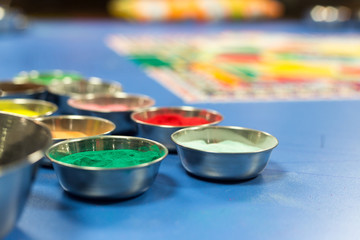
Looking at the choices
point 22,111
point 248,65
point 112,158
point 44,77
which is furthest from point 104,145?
point 248,65

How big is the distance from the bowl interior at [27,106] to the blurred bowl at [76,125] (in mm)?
159

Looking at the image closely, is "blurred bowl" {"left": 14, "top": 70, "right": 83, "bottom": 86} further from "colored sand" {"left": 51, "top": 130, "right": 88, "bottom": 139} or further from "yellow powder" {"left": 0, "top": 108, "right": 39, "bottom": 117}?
"colored sand" {"left": 51, "top": 130, "right": 88, "bottom": 139}

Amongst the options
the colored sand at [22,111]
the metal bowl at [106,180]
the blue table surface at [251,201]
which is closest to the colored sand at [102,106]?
the colored sand at [22,111]

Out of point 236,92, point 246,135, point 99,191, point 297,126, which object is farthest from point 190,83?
point 99,191

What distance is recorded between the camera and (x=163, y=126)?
1.36 metres

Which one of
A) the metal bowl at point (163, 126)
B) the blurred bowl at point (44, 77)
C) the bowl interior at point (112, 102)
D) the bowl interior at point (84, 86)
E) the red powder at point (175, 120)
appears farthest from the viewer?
the blurred bowl at point (44, 77)

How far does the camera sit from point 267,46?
3.93 m

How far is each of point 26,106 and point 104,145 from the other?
533 mm

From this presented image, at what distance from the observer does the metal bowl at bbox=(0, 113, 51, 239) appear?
0.74 m

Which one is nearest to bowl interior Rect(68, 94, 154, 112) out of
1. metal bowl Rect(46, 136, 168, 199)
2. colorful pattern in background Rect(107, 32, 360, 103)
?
colorful pattern in background Rect(107, 32, 360, 103)

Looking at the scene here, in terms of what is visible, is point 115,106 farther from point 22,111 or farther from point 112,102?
point 22,111

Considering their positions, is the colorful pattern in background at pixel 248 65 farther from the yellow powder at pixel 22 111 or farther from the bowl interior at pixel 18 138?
the bowl interior at pixel 18 138

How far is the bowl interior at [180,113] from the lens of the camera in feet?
4.95

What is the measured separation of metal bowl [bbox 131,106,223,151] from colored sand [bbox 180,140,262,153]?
3.1 inches
